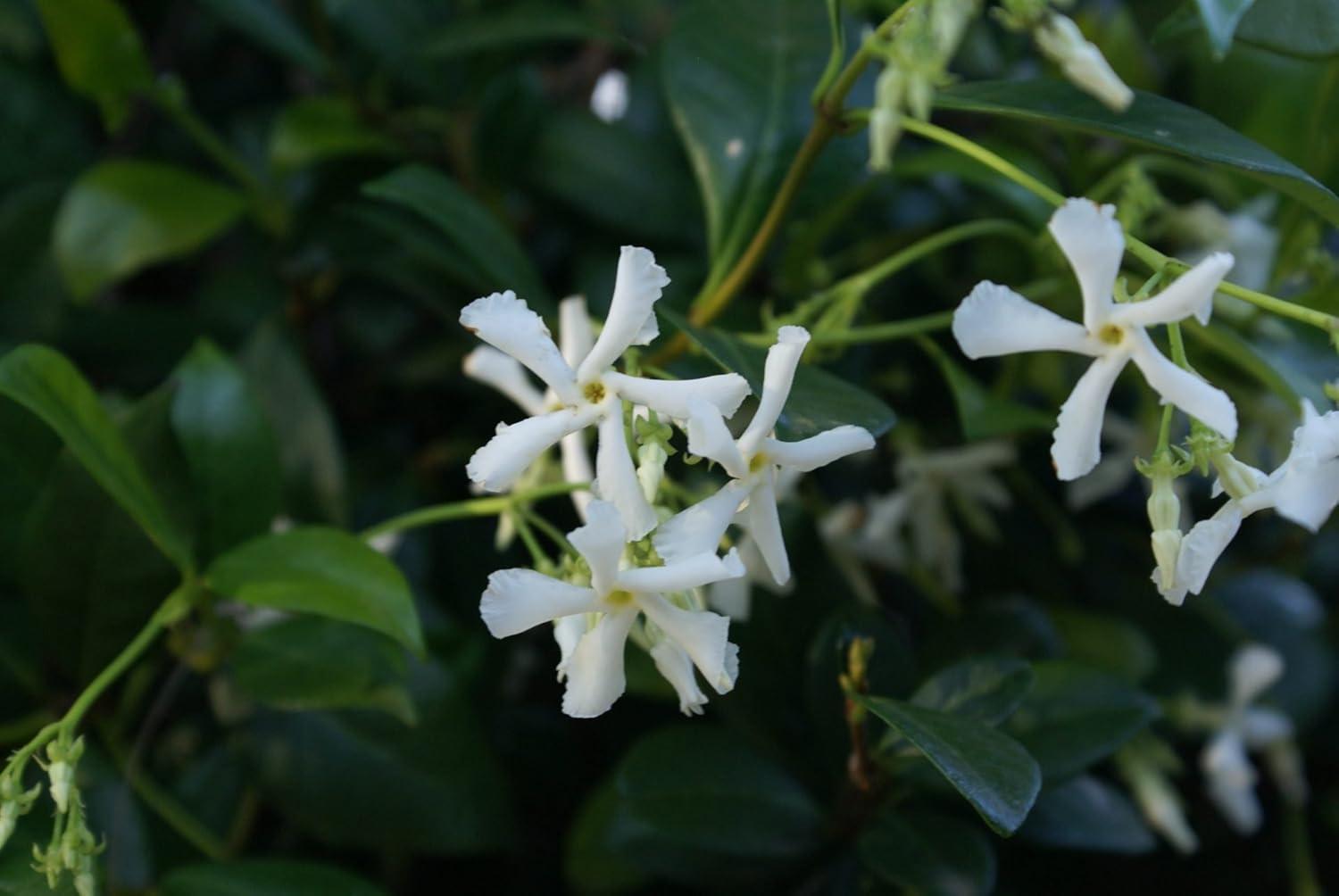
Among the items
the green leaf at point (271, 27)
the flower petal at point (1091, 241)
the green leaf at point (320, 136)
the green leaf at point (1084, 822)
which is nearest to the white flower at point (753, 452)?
the flower petal at point (1091, 241)

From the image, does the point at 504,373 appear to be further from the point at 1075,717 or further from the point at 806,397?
the point at 1075,717

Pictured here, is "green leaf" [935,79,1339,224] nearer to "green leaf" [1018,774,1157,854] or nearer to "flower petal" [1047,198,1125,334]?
"flower petal" [1047,198,1125,334]

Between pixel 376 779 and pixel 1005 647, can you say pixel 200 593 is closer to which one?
pixel 376 779

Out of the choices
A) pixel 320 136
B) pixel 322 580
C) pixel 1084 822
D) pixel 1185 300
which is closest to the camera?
A: pixel 1185 300

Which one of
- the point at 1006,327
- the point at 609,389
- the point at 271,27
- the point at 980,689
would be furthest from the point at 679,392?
the point at 271,27

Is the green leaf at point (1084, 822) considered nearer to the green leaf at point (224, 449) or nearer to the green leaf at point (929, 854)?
the green leaf at point (929, 854)

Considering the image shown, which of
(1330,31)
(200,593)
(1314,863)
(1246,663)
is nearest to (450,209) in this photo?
(200,593)
